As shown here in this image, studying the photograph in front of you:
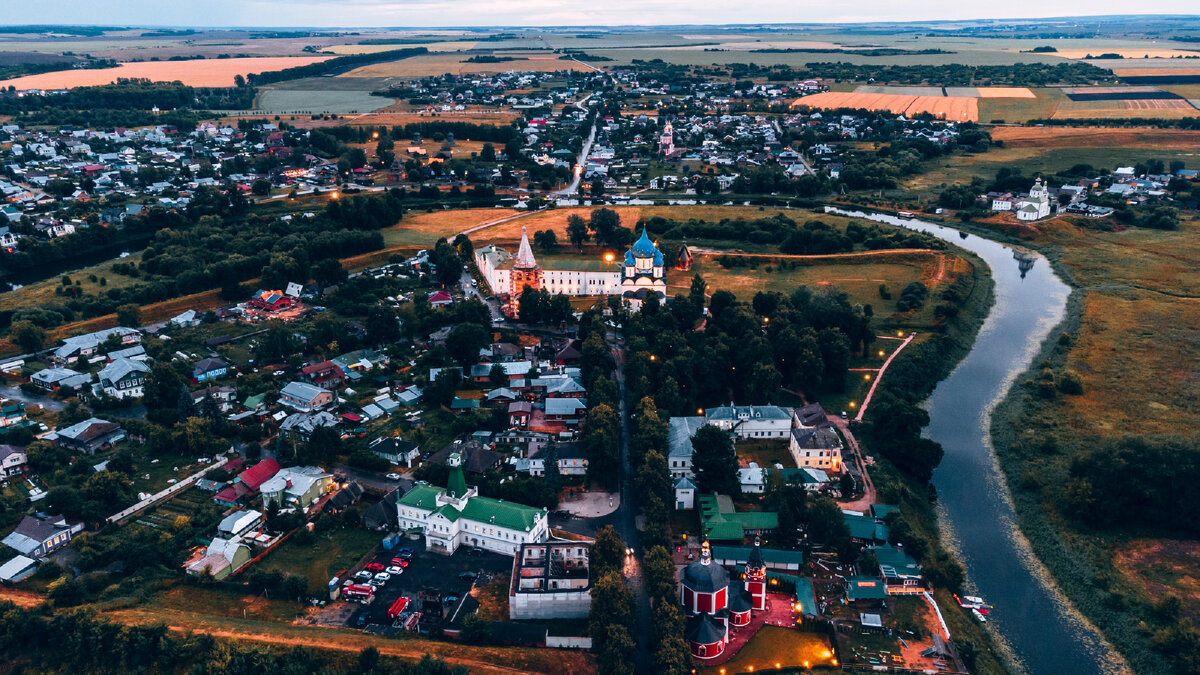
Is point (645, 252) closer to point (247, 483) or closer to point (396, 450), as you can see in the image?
point (396, 450)

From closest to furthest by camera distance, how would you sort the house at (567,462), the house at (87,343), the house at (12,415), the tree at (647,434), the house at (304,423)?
the tree at (647,434)
the house at (567,462)
the house at (304,423)
the house at (12,415)
the house at (87,343)

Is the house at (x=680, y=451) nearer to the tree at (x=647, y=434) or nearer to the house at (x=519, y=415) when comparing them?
the tree at (x=647, y=434)

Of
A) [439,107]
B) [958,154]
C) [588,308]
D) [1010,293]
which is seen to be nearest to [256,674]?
[588,308]

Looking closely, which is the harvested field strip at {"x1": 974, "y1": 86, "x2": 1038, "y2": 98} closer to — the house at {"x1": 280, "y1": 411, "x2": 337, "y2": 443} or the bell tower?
the bell tower

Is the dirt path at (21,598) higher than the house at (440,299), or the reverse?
the house at (440,299)

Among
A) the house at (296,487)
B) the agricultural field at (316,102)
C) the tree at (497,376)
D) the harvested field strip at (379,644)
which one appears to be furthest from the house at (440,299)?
the agricultural field at (316,102)

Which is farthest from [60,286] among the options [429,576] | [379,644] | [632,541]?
[632,541]

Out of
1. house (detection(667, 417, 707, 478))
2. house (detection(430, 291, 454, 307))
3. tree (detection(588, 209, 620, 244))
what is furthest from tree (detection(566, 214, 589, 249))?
house (detection(667, 417, 707, 478))
